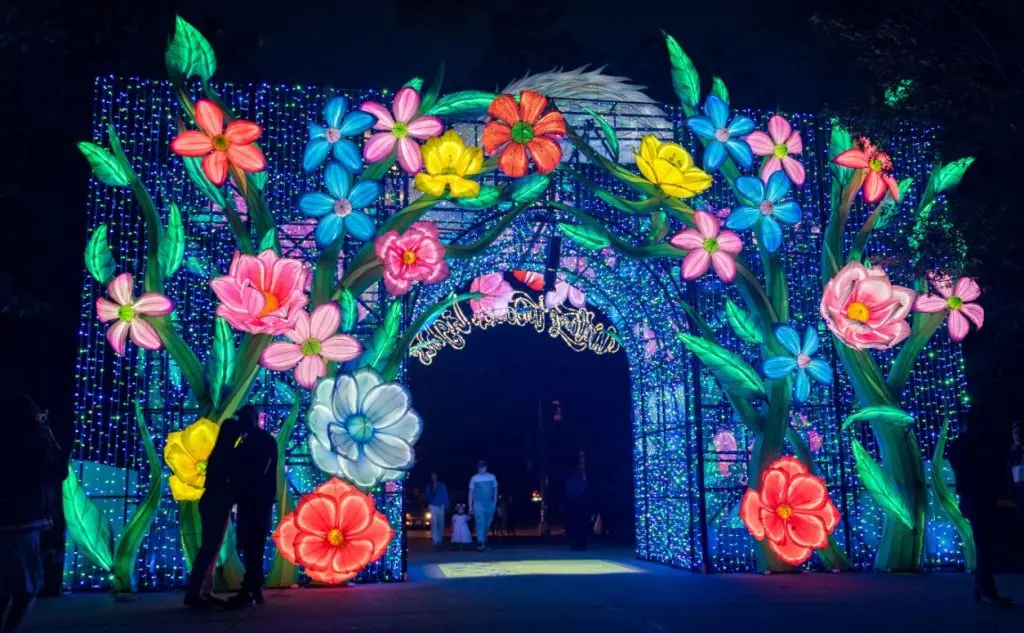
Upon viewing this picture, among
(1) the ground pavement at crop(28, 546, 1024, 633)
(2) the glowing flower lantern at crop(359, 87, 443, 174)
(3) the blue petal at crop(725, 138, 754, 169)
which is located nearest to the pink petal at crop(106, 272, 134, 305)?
(2) the glowing flower lantern at crop(359, 87, 443, 174)

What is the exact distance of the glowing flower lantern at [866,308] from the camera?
33.6 ft

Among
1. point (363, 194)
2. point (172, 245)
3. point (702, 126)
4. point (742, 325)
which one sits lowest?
point (742, 325)

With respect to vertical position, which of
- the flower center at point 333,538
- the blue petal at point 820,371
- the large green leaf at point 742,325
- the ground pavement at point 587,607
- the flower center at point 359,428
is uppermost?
the large green leaf at point 742,325

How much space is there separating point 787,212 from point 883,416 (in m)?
2.36

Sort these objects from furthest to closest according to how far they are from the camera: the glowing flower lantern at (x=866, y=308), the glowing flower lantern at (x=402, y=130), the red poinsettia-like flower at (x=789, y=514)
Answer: the glowing flower lantern at (x=866, y=308) → the red poinsettia-like flower at (x=789, y=514) → the glowing flower lantern at (x=402, y=130)

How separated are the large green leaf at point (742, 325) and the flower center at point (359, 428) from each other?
3.90 meters

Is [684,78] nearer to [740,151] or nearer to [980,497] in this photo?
[740,151]

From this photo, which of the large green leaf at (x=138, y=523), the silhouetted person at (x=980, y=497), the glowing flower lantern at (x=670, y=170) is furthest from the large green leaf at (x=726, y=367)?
the large green leaf at (x=138, y=523)

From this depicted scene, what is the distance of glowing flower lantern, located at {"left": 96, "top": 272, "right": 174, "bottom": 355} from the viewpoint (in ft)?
30.1

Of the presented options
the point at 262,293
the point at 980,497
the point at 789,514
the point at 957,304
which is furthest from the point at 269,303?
the point at 957,304

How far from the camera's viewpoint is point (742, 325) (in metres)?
10.4

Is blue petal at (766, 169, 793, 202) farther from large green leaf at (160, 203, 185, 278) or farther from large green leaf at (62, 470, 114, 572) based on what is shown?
large green leaf at (62, 470, 114, 572)

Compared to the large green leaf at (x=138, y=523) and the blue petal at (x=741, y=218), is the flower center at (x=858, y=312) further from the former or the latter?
the large green leaf at (x=138, y=523)

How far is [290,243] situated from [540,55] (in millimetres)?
13092
